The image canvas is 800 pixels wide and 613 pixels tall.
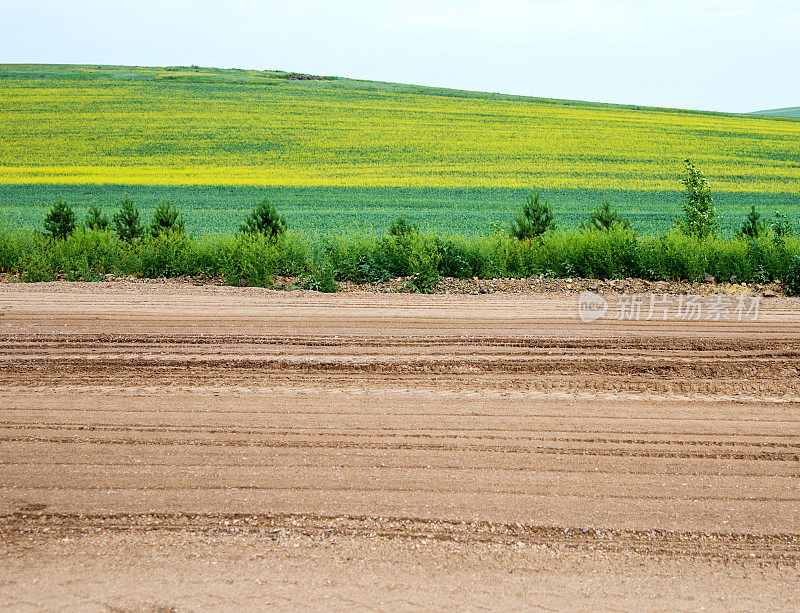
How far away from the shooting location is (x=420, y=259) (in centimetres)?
1473

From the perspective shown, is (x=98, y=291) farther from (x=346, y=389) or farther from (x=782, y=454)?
(x=782, y=454)

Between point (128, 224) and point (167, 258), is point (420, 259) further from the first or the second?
point (128, 224)

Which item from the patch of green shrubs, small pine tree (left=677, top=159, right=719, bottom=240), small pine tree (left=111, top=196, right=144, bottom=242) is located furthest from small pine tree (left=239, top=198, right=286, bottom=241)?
small pine tree (left=677, top=159, right=719, bottom=240)

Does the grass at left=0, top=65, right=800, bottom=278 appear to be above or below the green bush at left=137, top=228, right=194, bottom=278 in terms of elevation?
above

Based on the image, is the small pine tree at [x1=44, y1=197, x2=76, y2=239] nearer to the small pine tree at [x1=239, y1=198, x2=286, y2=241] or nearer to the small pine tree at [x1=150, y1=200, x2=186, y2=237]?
the small pine tree at [x1=150, y1=200, x2=186, y2=237]

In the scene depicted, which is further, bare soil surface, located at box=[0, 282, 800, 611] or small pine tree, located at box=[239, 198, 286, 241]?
small pine tree, located at box=[239, 198, 286, 241]

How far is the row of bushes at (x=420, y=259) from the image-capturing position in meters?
14.5

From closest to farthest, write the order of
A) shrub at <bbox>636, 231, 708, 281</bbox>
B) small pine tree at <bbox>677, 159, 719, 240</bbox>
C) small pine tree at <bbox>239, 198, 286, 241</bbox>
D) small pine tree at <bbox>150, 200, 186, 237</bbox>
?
shrub at <bbox>636, 231, 708, 281</bbox> → small pine tree at <bbox>239, 198, 286, 241</bbox> → small pine tree at <bbox>150, 200, 186, 237</bbox> → small pine tree at <bbox>677, 159, 719, 240</bbox>

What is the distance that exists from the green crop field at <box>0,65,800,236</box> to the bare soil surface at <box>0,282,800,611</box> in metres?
15.8

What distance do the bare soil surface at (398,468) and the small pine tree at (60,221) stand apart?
877 centimetres

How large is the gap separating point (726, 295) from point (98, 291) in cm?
1175

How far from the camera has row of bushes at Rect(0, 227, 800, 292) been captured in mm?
14531

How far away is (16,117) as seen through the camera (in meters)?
47.6

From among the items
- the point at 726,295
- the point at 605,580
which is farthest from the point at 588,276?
the point at 605,580
